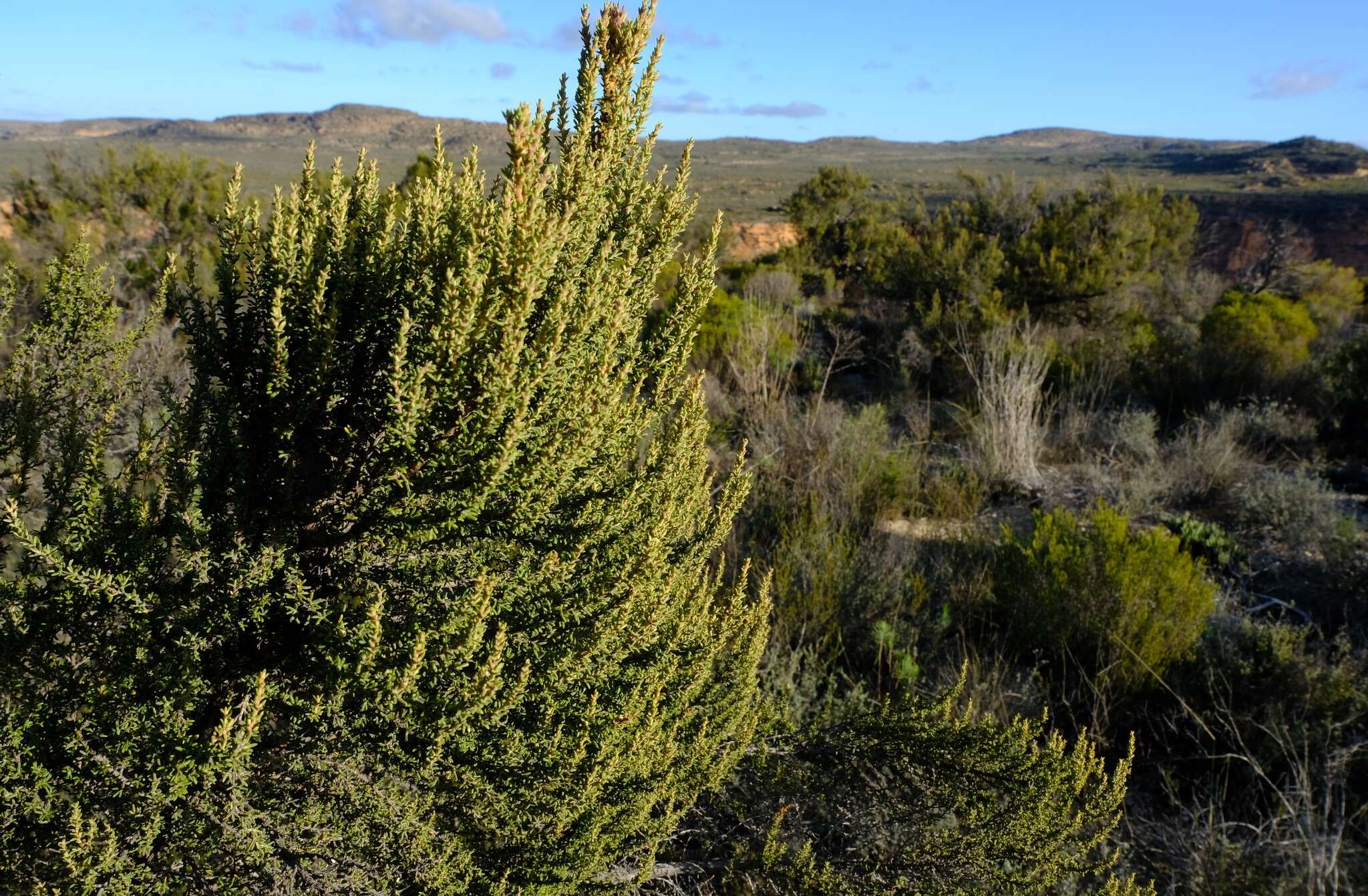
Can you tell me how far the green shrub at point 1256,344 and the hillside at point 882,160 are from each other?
6.05 metres

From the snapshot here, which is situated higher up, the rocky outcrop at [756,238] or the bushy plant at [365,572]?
the rocky outcrop at [756,238]

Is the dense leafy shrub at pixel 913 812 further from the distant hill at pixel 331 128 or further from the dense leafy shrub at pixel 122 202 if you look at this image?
the distant hill at pixel 331 128

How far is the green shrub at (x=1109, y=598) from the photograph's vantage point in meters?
4.30

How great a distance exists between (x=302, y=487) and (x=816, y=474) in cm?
526

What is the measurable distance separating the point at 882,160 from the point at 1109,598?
269 feet

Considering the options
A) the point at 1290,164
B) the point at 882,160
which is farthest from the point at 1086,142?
the point at 1290,164

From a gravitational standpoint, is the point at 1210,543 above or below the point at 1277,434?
below

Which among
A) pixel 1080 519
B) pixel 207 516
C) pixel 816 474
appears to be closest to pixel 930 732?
pixel 207 516

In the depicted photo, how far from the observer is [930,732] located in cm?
282

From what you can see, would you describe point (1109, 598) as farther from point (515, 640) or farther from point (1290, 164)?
point (1290, 164)

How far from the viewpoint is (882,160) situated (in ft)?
259

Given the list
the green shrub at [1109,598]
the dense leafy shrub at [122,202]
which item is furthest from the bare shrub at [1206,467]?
the dense leafy shrub at [122,202]

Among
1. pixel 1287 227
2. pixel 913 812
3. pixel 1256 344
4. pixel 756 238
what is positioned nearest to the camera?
pixel 913 812

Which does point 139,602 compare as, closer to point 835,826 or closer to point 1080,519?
point 835,826
